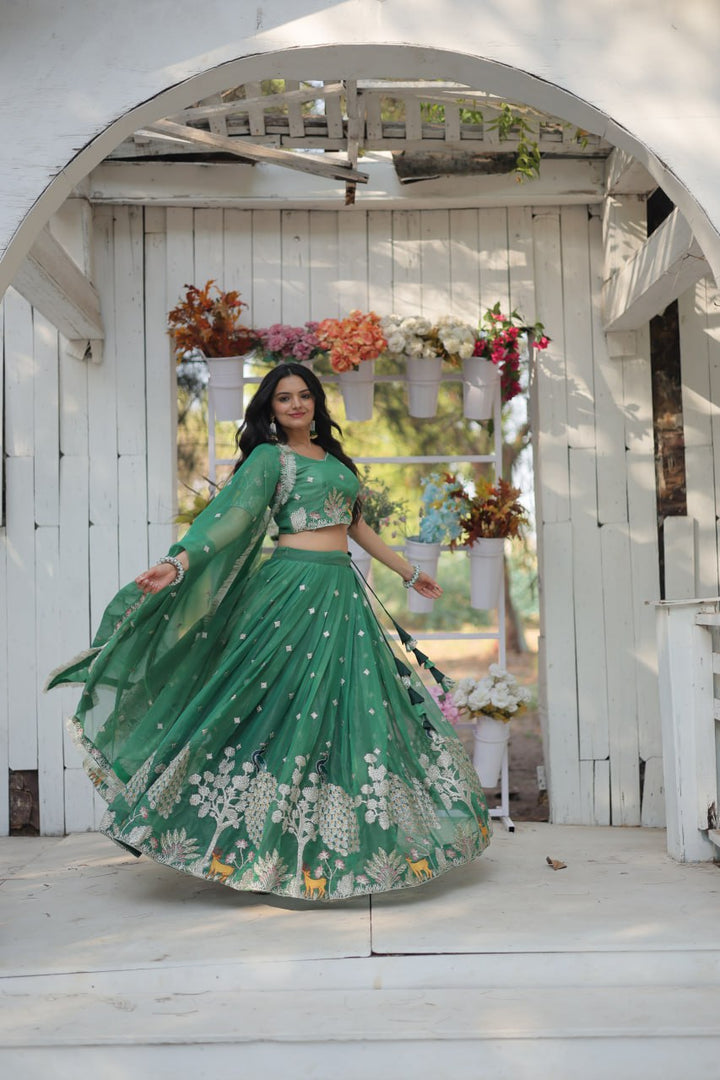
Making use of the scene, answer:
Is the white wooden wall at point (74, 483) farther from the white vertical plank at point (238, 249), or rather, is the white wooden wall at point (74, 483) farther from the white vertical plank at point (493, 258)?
the white vertical plank at point (493, 258)

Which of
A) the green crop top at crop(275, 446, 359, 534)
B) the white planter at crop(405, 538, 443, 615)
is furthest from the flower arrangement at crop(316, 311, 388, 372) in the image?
the green crop top at crop(275, 446, 359, 534)

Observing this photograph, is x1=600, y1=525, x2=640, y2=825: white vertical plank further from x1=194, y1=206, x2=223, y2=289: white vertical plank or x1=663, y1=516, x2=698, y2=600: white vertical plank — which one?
x1=194, y1=206, x2=223, y2=289: white vertical plank

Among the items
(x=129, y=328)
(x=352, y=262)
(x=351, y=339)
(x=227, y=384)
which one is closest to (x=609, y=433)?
(x=351, y=339)

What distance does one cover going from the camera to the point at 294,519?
3879mm

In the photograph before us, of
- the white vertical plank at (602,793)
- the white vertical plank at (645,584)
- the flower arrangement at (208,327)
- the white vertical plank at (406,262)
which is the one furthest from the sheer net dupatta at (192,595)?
the white vertical plank at (602,793)

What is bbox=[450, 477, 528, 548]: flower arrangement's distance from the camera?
193 inches

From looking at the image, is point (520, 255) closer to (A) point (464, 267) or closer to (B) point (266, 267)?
(A) point (464, 267)

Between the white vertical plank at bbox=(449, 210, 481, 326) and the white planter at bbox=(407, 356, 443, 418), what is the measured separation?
0.34 metres

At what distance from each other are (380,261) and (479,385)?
76 centimetres

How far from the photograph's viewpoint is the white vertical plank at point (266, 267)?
5098 mm

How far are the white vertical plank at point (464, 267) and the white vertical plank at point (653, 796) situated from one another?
7.15 ft

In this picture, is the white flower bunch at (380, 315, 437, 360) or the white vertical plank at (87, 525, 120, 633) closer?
the white flower bunch at (380, 315, 437, 360)

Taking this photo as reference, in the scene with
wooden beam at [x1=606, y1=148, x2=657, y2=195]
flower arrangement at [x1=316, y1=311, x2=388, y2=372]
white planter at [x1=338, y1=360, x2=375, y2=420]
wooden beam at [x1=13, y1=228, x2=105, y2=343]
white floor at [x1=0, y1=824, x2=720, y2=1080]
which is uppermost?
wooden beam at [x1=606, y1=148, x2=657, y2=195]

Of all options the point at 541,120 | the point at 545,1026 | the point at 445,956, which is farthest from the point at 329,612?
the point at 541,120
